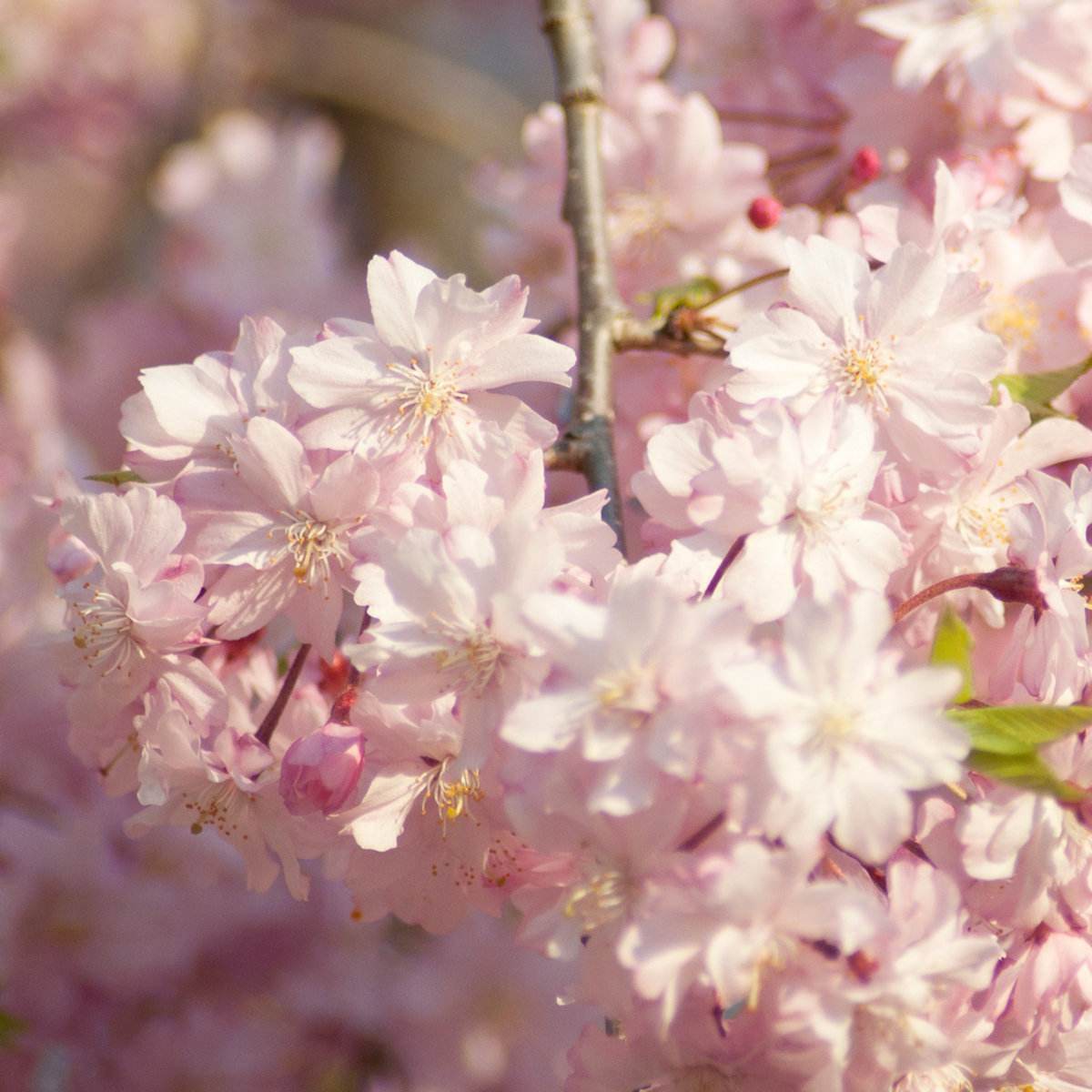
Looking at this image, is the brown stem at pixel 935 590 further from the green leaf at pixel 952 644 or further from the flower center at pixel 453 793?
the flower center at pixel 453 793

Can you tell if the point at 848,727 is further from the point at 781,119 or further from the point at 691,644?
the point at 781,119

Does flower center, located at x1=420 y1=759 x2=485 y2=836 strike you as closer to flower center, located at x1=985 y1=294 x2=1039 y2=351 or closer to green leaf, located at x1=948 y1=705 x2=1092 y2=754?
green leaf, located at x1=948 y1=705 x2=1092 y2=754

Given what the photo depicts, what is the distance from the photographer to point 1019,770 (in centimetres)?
78

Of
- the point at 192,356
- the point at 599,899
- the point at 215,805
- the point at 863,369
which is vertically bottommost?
the point at 192,356

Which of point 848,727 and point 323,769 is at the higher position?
point 848,727

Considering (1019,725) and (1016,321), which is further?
(1016,321)

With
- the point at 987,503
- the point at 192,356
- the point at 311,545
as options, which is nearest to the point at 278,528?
the point at 311,545

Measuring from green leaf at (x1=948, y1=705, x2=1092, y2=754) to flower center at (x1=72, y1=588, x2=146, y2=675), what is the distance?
1.83 feet

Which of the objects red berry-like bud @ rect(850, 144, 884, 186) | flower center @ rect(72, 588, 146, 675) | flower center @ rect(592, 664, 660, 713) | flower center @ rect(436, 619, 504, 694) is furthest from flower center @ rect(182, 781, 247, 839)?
red berry-like bud @ rect(850, 144, 884, 186)

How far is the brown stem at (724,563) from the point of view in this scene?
2.76ft

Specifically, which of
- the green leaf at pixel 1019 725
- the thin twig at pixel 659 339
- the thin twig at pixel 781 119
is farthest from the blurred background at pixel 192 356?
the green leaf at pixel 1019 725

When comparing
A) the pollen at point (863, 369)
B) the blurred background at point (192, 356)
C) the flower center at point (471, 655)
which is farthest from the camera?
the blurred background at point (192, 356)

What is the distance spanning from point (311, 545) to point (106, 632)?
167mm

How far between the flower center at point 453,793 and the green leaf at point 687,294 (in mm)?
456
